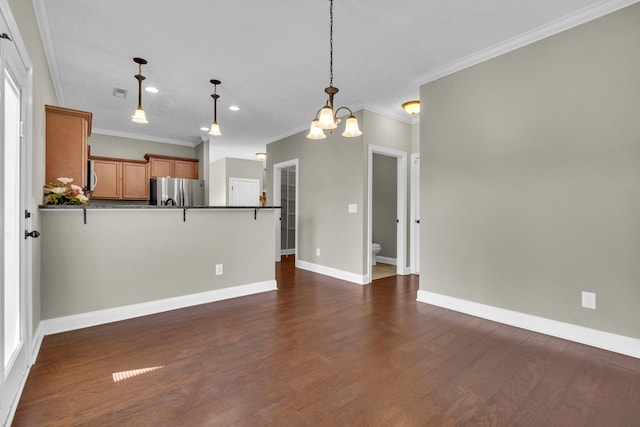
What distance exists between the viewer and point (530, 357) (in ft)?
7.39

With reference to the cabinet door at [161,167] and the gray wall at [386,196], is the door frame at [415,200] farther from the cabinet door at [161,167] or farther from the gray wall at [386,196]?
the cabinet door at [161,167]

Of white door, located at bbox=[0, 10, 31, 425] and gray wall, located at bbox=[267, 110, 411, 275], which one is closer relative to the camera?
white door, located at bbox=[0, 10, 31, 425]

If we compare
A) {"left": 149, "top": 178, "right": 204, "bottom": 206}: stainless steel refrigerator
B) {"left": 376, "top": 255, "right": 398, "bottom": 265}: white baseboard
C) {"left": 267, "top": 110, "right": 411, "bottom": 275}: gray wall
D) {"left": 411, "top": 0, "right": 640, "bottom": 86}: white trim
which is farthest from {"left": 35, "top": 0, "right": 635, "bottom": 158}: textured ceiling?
{"left": 376, "top": 255, "right": 398, "bottom": 265}: white baseboard

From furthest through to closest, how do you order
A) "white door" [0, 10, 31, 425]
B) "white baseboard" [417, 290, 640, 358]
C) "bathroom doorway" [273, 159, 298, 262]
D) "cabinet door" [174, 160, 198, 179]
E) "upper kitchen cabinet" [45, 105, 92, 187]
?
"bathroom doorway" [273, 159, 298, 262] < "cabinet door" [174, 160, 198, 179] < "upper kitchen cabinet" [45, 105, 92, 187] < "white baseboard" [417, 290, 640, 358] < "white door" [0, 10, 31, 425]

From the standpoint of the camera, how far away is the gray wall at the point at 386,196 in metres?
5.91

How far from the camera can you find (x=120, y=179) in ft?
19.2

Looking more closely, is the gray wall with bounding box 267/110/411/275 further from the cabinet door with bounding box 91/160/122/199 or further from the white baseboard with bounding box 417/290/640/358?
the cabinet door with bounding box 91/160/122/199

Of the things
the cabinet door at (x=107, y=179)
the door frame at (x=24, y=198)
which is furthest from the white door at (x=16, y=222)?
the cabinet door at (x=107, y=179)

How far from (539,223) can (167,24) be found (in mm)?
3671

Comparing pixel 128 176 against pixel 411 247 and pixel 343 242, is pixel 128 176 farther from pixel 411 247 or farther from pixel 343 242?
pixel 411 247

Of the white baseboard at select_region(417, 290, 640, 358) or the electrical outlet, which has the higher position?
the electrical outlet

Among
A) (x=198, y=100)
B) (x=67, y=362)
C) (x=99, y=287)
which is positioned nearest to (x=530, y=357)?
(x=67, y=362)

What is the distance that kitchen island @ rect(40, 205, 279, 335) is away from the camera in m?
2.69

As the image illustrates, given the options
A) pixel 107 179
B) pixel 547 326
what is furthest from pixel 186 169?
pixel 547 326
